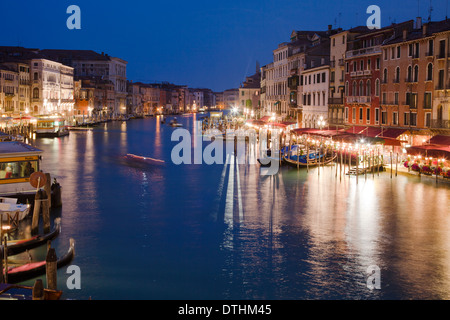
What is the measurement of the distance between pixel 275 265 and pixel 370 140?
17947mm

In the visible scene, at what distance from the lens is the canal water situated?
11828 mm

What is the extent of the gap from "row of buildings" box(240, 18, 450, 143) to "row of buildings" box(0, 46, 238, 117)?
29513 mm

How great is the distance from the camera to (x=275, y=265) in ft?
42.9

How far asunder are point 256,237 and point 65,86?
69.4 metres

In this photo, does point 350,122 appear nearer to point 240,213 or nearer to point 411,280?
point 240,213

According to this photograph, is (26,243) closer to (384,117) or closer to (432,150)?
(432,150)

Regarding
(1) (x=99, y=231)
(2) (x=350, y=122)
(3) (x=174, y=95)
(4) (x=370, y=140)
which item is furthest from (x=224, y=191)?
(3) (x=174, y=95)

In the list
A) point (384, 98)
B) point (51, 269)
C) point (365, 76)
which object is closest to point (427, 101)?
point (384, 98)

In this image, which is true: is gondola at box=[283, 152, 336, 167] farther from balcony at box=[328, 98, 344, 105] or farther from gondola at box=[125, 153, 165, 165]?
balcony at box=[328, 98, 344, 105]

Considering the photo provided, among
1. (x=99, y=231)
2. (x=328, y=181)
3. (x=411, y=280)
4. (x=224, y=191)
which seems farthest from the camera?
(x=328, y=181)

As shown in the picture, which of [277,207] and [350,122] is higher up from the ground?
[350,122]
